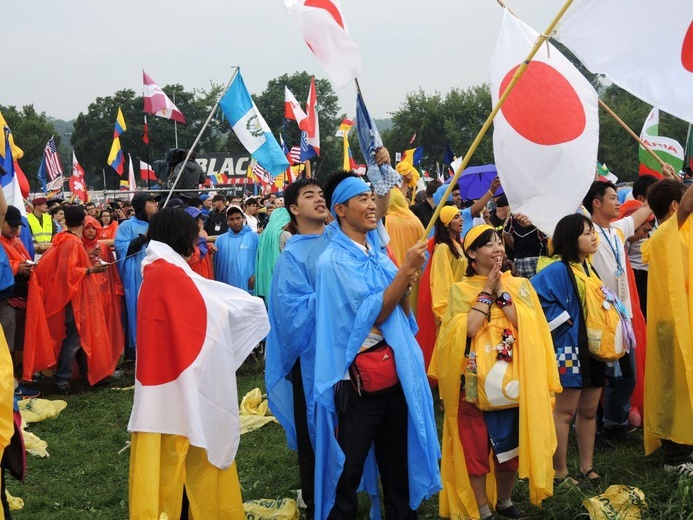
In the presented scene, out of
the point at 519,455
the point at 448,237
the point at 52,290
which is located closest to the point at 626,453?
the point at 519,455

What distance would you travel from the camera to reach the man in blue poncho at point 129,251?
9039 millimetres

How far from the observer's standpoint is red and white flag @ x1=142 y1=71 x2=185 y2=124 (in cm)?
1791

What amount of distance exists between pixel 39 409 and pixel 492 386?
16.5 feet

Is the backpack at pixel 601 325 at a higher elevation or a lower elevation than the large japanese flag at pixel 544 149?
lower

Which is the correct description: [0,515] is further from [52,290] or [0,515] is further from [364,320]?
[52,290]

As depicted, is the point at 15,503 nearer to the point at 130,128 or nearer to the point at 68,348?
the point at 68,348

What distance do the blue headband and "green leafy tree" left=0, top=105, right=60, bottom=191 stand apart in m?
59.4

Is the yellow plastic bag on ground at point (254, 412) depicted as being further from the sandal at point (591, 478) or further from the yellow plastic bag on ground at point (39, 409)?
the sandal at point (591, 478)

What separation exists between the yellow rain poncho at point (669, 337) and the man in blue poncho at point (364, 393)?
1965mm

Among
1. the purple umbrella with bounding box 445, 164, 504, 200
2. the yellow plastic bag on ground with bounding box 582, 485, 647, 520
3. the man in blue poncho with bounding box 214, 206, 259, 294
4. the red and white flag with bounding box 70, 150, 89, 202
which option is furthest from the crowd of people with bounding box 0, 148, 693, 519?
the red and white flag with bounding box 70, 150, 89, 202

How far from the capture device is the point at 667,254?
500 centimetres

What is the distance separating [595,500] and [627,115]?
173 feet

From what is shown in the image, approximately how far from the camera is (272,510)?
4723mm

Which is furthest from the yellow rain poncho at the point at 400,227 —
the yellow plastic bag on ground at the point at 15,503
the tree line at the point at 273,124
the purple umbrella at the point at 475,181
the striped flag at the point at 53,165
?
the tree line at the point at 273,124
